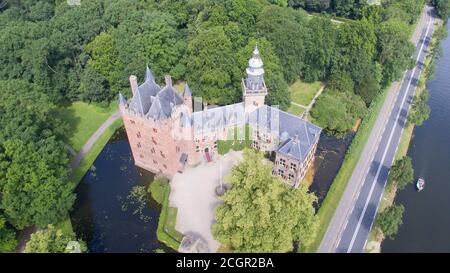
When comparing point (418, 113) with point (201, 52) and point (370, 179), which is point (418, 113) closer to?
point (370, 179)

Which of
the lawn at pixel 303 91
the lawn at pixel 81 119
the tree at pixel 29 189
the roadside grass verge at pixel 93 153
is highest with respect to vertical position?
the tree at pixel 29 189

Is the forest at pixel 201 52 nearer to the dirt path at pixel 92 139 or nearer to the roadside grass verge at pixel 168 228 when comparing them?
the dirt path at pixel 92 139

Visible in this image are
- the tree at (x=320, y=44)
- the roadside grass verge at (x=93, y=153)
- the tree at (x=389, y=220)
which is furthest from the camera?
the tree at (x=320, y=44)

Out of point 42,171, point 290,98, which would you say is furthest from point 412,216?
point 42,171

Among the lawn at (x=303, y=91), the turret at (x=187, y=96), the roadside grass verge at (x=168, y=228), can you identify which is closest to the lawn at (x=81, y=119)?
the turret at (x=187, y=96)

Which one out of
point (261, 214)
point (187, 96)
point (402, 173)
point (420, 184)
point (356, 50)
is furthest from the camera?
point (356, 50)

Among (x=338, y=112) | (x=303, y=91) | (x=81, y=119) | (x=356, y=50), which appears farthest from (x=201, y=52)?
(x=356, y=50)
